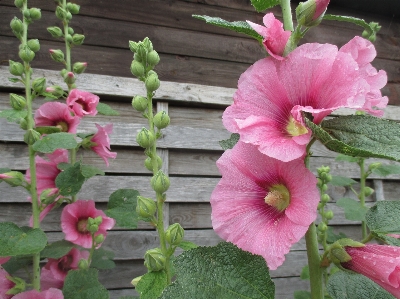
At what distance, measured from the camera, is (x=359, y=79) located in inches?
14.0

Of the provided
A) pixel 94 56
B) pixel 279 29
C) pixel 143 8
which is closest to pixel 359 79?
pixel 279 29

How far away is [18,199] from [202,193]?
0.80 meters

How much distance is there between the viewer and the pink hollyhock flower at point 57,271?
1.02 m

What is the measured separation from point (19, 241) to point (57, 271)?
290 mm

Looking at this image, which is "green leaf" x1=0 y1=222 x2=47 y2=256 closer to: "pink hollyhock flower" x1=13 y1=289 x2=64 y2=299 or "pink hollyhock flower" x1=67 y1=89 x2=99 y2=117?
"pink hollyhock flower" x1=13 y1=289 x2=64 y2=299

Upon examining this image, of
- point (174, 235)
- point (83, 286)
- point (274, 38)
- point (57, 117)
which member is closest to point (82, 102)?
point (57, 117)

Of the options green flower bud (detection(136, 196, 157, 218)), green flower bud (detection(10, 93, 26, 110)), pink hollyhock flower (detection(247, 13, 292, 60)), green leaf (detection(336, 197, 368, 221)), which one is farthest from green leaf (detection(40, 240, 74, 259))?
green leaf (detection(336, 197, 368, 221))

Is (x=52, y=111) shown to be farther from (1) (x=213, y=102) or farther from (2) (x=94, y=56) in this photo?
(1) (x=213, y=102)

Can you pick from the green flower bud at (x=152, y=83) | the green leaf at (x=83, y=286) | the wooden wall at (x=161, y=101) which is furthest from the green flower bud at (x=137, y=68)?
the wooden wall at (x=161, y=101)

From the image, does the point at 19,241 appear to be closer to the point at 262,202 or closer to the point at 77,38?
the point at 262,202

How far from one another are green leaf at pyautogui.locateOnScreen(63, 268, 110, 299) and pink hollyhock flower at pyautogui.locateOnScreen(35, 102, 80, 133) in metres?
0.39

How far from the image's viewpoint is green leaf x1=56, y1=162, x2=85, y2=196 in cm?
96

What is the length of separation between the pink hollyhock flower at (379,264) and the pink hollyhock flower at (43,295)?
65cm

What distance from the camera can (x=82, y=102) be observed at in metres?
1.13
